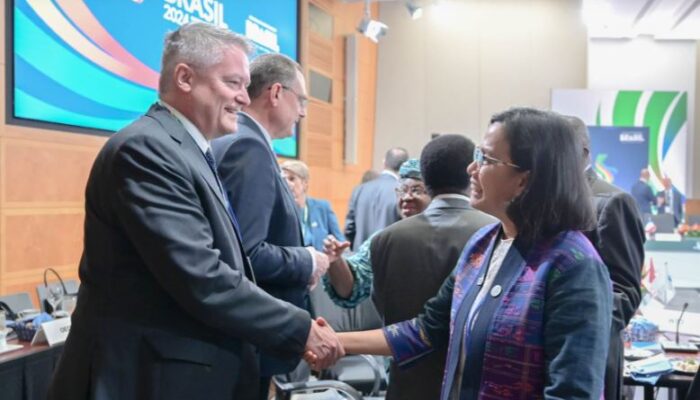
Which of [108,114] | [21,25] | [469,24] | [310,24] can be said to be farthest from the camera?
[469,24]

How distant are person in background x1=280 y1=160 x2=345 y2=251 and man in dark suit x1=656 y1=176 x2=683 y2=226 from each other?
19.1 ft

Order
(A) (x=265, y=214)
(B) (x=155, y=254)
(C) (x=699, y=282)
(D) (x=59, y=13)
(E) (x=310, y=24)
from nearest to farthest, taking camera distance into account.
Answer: (B) (x=155, y=254)
(A) (x=265, y=214)
(D) (x=59, y=13)
(C) (x=699, y=282)
(E) (x=310, y=24)

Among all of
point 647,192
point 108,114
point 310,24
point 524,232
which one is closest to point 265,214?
point 524,232

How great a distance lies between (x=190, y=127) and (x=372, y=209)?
361 cm

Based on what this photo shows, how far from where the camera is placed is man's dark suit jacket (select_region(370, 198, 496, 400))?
1.99m

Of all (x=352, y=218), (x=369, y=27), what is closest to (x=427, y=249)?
(x=352, y=218)

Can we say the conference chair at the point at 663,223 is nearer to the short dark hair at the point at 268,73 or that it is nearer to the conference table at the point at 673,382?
the conference table at the point at 673,382

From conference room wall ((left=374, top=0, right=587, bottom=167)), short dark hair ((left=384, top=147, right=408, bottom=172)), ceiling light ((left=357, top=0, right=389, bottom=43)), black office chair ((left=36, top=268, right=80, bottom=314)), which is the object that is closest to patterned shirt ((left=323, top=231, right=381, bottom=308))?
black office chair ((left=36, top=268, right=80, bottom=314))

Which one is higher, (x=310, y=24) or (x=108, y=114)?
(x=310, y=24)

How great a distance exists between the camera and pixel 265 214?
1747 mm

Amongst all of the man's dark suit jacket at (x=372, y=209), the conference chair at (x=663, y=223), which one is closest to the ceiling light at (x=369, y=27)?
the man's dark suit jacket at (x=372, y=209)

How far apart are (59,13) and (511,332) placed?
3062 millimetres

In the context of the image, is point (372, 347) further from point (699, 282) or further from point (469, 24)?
point (469, 24)

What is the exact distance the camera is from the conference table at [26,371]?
225 centimetres
